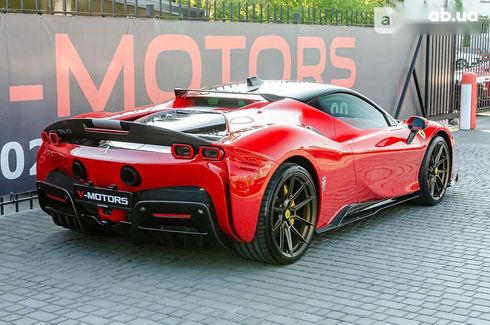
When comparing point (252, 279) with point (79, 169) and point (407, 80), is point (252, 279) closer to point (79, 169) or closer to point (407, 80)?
point (79, 169)

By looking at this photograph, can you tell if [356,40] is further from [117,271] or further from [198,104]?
[117,271]

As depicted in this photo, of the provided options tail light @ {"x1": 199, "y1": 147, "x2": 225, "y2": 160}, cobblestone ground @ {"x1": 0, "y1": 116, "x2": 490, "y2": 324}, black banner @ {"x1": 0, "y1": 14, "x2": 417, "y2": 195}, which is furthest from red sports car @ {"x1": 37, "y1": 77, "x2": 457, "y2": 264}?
black banner @ {"x1": 0, "y1": 14, "x2": 417, "y2": 195}

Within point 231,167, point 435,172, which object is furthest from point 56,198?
point 435,172

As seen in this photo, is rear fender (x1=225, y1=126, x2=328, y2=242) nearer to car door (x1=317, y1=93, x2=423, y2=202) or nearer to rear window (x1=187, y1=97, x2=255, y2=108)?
rear window (x1=187, y1=97, x2=255, y2=108)

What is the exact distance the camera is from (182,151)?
5.23 metres

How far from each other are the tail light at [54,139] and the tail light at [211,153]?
1381 millimetres

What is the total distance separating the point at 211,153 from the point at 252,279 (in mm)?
960

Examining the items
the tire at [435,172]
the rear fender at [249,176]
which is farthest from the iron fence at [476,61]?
the rear fender at [249,176]

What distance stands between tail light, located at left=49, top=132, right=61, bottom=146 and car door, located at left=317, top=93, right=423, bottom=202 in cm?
224

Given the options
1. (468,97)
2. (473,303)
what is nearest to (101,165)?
(473,303)

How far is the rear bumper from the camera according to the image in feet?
16.9

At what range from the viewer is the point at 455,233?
665 cm

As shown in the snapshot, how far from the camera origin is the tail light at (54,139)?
5.90 m

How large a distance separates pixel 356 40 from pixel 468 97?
10.6ft
